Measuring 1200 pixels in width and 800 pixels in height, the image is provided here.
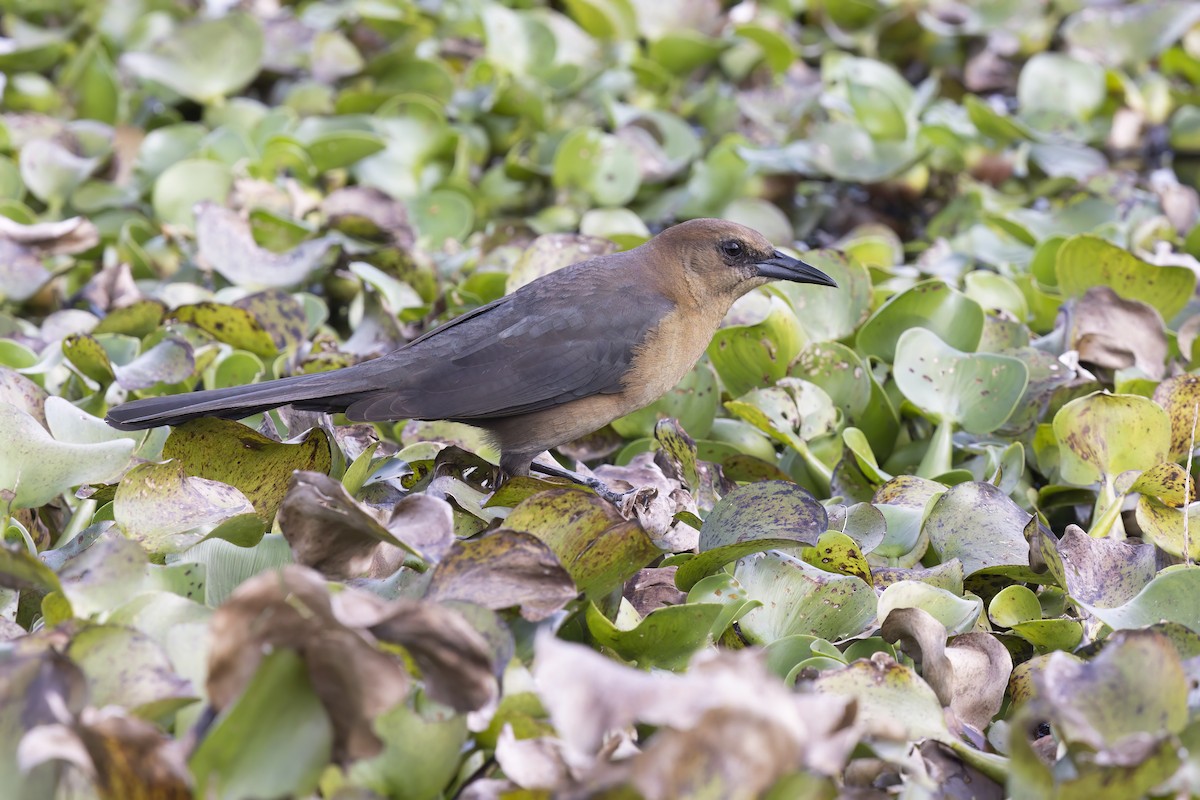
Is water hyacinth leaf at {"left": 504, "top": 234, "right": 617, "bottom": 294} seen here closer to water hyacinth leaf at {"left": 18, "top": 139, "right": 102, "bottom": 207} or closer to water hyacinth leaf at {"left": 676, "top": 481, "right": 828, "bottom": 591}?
→ water hyacinth leaf at {"left": 676, "top": 481, "right": 828, "bottom": 591}

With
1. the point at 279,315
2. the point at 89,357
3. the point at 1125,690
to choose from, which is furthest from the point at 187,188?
the point at 1125,690

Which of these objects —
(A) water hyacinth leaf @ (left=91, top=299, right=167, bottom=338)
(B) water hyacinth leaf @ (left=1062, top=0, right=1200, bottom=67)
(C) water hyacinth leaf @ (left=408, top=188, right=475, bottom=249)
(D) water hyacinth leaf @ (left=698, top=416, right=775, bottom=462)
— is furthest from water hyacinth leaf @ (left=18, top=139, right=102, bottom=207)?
(B) water hyacinth leaf @ (left=1062, top=0, right=1200, bottom=67)

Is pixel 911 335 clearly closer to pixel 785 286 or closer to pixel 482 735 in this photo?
pixel 785 286

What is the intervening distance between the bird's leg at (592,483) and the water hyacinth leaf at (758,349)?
596 millimetres

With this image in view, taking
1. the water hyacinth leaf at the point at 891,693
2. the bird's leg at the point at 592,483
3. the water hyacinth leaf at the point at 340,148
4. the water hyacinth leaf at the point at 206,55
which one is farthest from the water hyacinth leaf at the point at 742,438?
the water hyacinth leaf at the point at 206,55

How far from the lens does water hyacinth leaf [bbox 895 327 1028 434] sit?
3.54 metres

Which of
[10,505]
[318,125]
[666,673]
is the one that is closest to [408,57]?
[318,125]

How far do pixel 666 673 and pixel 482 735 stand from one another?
0.52 metres

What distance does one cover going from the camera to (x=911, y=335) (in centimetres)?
359

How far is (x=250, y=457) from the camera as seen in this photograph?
3.17 meters

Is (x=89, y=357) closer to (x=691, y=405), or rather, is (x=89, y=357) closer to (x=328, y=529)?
(x=328, y=529)

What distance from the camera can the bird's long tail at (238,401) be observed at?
3191 millimetres

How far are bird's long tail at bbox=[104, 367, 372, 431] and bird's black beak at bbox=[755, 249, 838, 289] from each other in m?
1.35

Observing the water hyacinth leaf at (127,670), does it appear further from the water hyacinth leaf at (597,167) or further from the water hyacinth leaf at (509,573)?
the water hyacinth leaf at (597,167)
